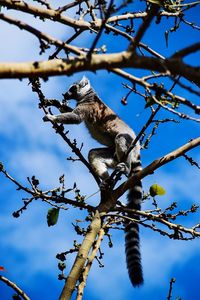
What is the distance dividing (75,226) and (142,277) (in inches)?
41.0

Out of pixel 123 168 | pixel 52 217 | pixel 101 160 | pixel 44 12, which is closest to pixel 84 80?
pixel 101 160

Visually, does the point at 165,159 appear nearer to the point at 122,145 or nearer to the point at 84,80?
the point at 122,145

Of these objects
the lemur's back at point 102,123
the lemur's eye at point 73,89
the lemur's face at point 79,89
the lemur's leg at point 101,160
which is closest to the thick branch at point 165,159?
the lemur's leg at point 101,160

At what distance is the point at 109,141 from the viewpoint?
22.0 feet

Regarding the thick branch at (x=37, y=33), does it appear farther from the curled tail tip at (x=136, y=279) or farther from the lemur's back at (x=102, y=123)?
the lemur's back at (x=102, y=123)

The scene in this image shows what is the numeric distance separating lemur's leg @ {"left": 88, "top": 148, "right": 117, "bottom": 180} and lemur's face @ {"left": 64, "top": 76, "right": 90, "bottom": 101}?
187 centimetres

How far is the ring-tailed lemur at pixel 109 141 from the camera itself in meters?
5.03

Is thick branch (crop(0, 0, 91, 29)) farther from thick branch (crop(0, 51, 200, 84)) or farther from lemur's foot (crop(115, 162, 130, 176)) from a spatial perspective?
lemur's foot (crop(115, 162, 130, 176))

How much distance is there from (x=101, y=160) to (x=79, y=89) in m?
2.38

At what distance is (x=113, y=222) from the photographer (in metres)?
4.00

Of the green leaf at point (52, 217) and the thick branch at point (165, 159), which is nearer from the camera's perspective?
the thick branch at point (165, 159)

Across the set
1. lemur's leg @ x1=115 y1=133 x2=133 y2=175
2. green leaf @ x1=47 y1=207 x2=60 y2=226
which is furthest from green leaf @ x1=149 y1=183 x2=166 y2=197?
lemur's leg @ x1=115 y1=133 x2=133 y2=175

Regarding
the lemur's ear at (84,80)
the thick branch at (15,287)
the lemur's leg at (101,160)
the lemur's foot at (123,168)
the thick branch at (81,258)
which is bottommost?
the thick branch at (15,287)

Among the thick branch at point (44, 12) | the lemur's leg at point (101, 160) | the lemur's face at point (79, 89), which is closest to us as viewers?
the thick branch at point (44, 12)
